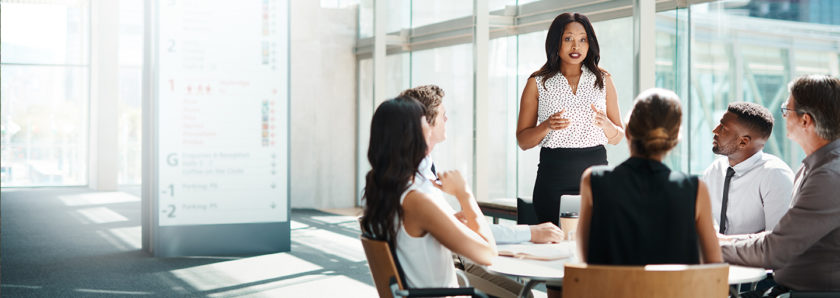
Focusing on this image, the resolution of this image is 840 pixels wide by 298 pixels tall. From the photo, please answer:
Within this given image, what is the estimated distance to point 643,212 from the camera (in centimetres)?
190

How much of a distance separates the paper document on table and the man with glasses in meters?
0.48

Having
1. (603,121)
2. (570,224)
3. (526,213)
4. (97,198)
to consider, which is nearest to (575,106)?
(603,121)

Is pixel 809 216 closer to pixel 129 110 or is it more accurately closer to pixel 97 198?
pixel 97 198

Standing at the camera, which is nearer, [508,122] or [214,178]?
[214,178]

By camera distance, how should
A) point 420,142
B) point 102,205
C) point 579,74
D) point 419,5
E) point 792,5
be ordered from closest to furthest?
point 420,142
point 579,74
point 792,5
point 419,5
point 102,205

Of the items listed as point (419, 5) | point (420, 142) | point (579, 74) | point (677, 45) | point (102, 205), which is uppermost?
point (419, 5)

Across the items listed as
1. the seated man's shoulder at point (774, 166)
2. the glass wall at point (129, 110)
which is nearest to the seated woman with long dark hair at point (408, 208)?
the seated man's shoulder at point (774, 166)

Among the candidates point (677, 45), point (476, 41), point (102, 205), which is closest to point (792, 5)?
point (677, 45)

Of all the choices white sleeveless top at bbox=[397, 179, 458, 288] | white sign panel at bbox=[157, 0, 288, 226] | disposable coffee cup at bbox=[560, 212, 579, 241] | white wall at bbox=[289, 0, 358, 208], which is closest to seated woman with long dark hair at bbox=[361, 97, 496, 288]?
white sleeveless top at bbox=[397, 179, 458, 288]

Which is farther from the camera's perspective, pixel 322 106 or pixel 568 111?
pixel 322 106

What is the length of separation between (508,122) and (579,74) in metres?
4.69

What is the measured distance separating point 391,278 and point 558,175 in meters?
1.34

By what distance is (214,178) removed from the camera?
6418mm

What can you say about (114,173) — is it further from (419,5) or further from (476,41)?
(476,41)
